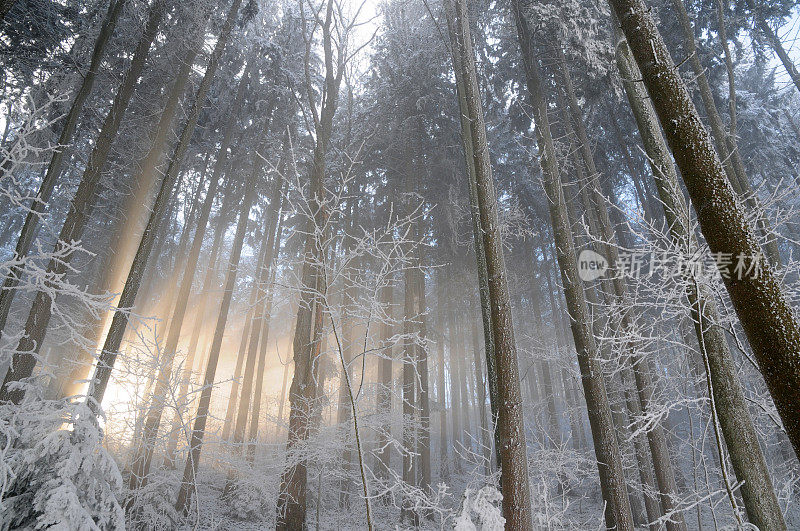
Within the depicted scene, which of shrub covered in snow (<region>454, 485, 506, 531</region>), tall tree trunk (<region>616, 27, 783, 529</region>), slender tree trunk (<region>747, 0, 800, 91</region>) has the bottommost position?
shrub covered in snow (<region>454, 485, 506, 531</region>)

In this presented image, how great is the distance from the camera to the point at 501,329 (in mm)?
4812

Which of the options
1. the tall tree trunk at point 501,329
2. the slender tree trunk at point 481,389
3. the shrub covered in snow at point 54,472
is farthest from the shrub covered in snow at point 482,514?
the slender tree trunk at point 481,389

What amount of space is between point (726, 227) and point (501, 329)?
2.89m

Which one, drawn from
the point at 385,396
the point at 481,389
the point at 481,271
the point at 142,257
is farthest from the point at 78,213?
the point at 481,389

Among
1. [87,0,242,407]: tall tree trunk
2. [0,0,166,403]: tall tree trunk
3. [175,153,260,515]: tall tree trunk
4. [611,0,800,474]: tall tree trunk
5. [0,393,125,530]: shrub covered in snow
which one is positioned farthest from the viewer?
[175,153,260,515]: tall tree trunk

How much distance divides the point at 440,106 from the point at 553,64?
496 cm

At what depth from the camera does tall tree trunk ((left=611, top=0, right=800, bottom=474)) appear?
189 centimetres

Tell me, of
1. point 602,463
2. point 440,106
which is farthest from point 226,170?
point 602,463

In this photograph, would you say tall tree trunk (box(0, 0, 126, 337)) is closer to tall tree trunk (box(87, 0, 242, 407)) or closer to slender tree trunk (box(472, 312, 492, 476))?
tall tree trunk (box(87, 0, 242, 407))

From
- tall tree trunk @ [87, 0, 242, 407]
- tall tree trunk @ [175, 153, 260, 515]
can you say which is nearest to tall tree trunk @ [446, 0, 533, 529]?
tall tree trunk @ [87, 0, 242, 407]

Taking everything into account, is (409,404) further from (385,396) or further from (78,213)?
(78,213)

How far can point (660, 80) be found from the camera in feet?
8.25

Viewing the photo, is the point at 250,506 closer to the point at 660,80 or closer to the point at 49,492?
the point at 49,492

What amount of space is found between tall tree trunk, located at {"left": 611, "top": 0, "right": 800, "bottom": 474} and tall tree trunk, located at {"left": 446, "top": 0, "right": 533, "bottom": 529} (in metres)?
2.70
